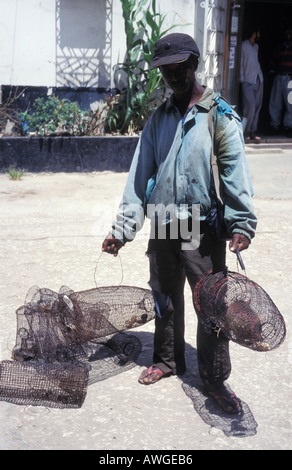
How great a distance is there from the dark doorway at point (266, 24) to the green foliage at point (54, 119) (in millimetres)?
5919

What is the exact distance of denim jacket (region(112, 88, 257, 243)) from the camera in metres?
3.19

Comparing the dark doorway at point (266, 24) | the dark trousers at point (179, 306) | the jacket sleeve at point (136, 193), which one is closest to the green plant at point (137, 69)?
the dark doorway at point (266, 24)

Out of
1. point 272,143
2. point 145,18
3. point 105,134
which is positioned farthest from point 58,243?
point 272,143

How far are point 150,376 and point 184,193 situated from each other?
1.17m

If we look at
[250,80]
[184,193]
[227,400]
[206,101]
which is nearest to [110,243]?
[184,193]

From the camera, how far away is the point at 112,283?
17.2 ft

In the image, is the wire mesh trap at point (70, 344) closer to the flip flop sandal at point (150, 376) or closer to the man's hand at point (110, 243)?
the flip flop sandal at point (150, 376)

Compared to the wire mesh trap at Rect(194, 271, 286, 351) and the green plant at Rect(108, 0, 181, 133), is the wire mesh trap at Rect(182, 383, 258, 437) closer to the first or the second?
the wire mesh trap at Rect(194, 271, 286, 351)

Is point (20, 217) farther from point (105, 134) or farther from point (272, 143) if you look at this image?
point (272, 143)

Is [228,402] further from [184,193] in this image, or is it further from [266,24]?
[266,24]

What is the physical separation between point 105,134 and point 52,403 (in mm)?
7576

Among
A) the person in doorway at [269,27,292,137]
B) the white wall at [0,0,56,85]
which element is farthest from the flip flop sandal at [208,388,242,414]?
the person in doorway at [269,27,292,137]

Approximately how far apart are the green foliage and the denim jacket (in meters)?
6.44

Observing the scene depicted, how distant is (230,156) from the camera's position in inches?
125
